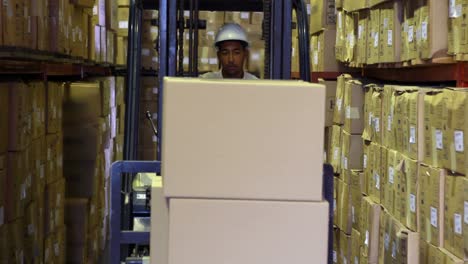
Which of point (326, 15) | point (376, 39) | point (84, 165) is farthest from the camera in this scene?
point (84, 165)

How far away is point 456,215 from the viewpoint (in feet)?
12.6

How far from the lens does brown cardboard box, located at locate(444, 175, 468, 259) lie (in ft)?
12.2

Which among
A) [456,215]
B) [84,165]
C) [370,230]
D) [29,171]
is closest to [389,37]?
[370,230]

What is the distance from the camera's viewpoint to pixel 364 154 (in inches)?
236

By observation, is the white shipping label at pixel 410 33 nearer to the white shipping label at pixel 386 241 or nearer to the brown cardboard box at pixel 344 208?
the white shipping label at pixel 386 241

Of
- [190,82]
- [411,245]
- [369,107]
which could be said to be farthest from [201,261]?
[369,107]

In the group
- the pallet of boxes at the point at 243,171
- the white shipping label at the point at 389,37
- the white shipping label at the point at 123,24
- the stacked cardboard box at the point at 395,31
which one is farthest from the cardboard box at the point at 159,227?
the white shipping label at the point at 123,24

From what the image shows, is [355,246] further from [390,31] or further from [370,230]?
[390,31]

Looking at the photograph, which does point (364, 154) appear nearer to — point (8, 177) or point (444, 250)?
point (444, 250)

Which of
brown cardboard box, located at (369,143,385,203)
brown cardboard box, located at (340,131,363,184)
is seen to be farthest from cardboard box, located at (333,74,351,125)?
brown cardboard box, located at (369,143,385,203)

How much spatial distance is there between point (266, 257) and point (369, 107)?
10.8 ft

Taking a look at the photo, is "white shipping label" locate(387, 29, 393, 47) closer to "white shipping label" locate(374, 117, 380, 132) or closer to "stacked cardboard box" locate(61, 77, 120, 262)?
"white shipping label" locate(374, 117, 380, 132)

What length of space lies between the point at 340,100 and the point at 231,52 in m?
1.79

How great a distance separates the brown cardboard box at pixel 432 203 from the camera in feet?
13.3
